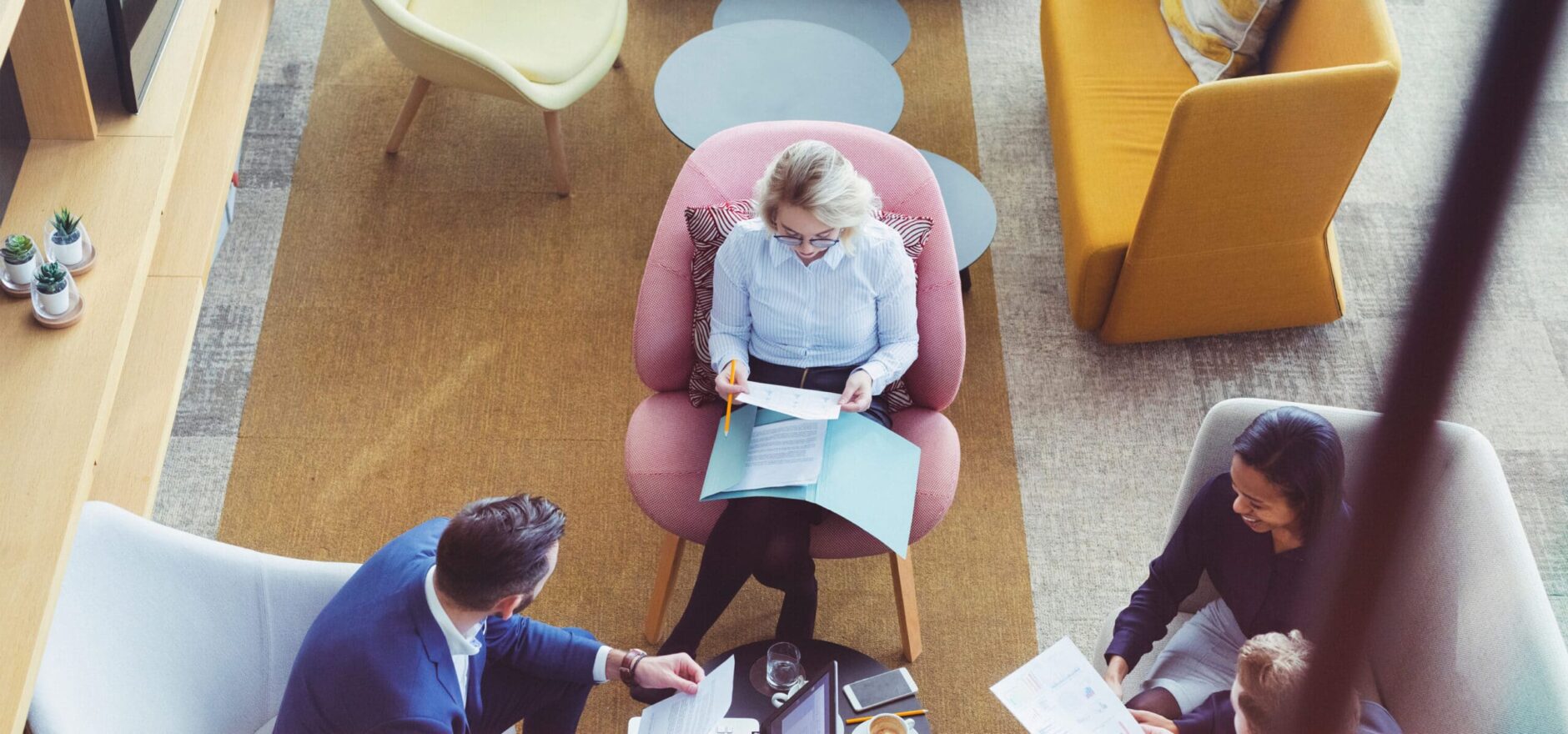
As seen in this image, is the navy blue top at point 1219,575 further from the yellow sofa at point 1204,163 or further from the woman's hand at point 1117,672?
the yellow sofa at point 1204,163

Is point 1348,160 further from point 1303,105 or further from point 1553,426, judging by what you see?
point 1553,426

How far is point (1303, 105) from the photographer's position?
2.86 metres

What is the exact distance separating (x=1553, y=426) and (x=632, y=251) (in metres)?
2.42

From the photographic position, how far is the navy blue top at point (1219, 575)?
2201mm

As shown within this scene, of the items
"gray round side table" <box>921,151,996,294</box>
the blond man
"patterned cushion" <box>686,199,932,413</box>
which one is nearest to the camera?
the blond man

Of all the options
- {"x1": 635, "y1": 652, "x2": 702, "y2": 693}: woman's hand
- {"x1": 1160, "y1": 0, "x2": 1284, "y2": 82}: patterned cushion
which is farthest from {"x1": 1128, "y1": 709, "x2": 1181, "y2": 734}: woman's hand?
{"x1": 1160, "y1": 0, "x2": 1284, "y2": 82}: patterned cushion

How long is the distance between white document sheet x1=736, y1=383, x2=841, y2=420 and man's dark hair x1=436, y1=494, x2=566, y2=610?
0.62 meters

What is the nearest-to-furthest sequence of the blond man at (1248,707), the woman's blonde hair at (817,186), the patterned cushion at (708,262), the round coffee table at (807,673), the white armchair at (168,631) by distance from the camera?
the blond man at (1248,707), the white armchair at (168,631), the round coffee table at (807,673), the woman's blonde hair at (817,186), the patterned cushion at (708,262)

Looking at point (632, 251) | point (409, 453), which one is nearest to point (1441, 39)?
point (632, 251)

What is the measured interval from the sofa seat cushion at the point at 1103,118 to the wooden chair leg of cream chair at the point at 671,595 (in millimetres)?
986

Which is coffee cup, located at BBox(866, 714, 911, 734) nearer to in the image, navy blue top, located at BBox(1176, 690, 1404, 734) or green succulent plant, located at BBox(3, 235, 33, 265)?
navy blue top, located at BBox(1176, 690, 1404, 734)

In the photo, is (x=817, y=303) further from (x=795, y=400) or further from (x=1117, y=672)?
(x=1117, y=672)

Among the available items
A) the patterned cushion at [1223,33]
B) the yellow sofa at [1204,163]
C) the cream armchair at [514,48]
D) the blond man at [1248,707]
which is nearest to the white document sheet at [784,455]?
the blond man at [1248,707]

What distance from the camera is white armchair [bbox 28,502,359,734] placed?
1.96m
